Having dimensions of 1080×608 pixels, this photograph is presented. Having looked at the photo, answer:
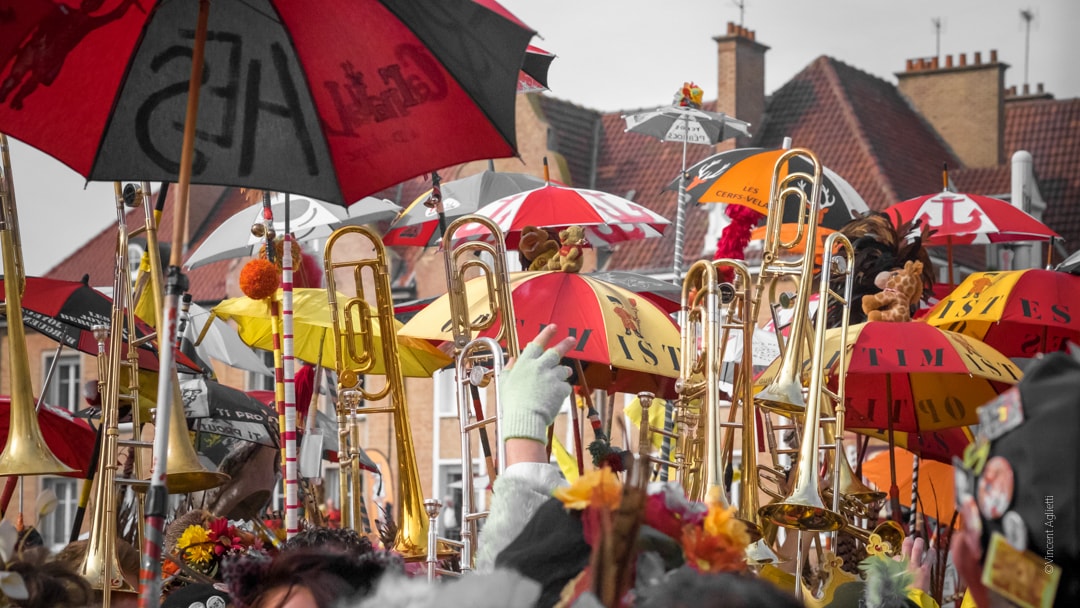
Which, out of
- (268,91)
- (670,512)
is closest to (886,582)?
(670,512)

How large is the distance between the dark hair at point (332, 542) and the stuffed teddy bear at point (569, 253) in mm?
2701

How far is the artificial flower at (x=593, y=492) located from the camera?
2.59m

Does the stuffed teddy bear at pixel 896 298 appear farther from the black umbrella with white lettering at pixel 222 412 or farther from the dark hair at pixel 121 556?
the dark hair at pixel 121 556

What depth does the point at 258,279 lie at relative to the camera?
6039mm

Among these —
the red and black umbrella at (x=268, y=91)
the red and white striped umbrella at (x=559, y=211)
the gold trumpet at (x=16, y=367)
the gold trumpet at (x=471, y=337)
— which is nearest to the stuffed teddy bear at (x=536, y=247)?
the gold trumpet at (x=471, y=337)

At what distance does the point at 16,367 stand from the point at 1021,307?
552 centimetres

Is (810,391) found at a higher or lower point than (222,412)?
higher

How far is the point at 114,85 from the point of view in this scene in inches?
164

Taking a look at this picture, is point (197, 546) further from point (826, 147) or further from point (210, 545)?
point (826, 147)

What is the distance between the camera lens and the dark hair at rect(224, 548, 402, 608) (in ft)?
11.4

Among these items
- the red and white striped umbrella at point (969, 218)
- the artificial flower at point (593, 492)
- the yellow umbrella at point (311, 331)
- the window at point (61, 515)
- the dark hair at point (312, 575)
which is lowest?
the window at point (61, 515)

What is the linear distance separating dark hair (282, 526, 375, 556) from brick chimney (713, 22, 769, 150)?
2824 cm

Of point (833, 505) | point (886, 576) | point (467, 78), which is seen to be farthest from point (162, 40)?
point (833, 505)

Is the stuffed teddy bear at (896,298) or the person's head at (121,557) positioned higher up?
the stuffed teddy bear at (896,298)
